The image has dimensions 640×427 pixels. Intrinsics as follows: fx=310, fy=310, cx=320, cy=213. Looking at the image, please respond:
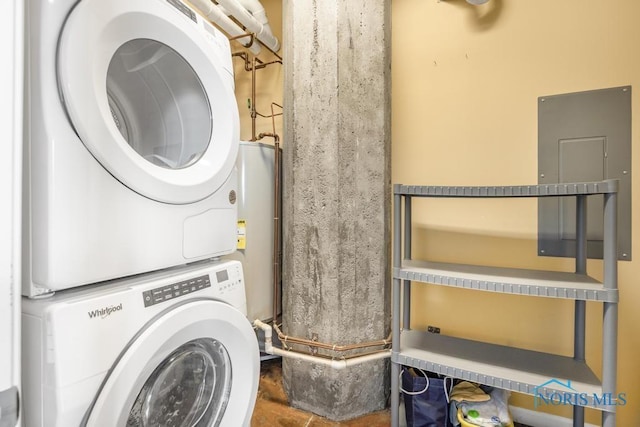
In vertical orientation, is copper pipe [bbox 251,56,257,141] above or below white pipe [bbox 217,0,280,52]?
below

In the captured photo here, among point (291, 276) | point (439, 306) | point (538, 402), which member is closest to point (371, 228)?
point (291, 276)

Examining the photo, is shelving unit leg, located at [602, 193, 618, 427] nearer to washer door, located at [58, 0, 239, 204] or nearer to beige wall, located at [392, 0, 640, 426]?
beige wall, located at [392, 0, 640, 426]

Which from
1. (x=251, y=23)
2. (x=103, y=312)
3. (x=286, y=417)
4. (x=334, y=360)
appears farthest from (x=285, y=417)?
(x=251, y=23)

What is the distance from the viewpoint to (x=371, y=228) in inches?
62.8

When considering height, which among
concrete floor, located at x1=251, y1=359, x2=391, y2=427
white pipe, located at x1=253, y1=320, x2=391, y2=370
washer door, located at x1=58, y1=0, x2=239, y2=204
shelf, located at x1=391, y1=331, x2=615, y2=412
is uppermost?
washer door, located at x1=58, y1=0, x2=239, y2=204

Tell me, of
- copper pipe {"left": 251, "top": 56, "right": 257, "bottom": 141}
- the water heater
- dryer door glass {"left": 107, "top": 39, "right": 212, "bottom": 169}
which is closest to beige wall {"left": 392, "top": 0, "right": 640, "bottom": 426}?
the water heater

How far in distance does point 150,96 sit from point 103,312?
74cm

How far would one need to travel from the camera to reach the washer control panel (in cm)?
77

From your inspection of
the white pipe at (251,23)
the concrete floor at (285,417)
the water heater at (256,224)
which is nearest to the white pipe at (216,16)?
the white pipe at (251,23)

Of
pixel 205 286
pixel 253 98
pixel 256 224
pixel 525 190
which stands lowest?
pixel 205 286

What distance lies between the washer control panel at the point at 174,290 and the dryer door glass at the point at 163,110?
385 millimetres

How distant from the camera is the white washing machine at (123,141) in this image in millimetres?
625

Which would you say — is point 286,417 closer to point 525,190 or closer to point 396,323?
point 396,323

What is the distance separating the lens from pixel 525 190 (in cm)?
119
